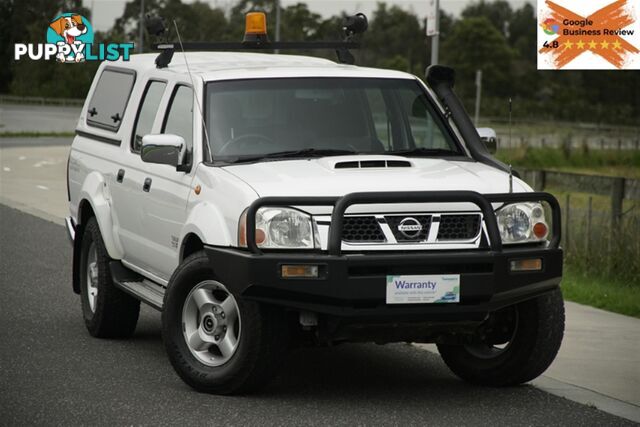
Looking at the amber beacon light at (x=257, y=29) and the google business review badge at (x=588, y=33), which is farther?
the amber beacon light at (x=257, y=29)

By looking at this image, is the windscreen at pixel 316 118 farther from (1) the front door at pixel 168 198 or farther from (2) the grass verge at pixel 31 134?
(2) the grass verge at pixel 31 134

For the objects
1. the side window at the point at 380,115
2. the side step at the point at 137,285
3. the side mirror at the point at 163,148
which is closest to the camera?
the side mirror at the point at 163,148

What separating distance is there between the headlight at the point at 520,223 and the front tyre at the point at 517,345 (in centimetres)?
40

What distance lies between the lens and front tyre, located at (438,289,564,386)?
762 centimetres

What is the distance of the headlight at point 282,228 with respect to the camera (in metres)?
7.00

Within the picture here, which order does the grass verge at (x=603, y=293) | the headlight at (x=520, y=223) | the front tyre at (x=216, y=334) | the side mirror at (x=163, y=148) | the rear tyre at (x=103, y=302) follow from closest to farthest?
the front tyre at (x=216, y=334) < the headlight at (x=520, y=223) < the side mirror at (x=163, y=148) < the rear tyre at (x=103, y=302) < the grass verge at (x=603, y=293)

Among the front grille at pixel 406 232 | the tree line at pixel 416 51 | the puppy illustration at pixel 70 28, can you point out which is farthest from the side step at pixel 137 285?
the tree line at pixel 416 51

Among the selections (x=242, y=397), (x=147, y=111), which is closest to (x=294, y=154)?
(x=242, y=397)

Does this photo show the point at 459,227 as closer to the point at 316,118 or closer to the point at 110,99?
the point at 316,118

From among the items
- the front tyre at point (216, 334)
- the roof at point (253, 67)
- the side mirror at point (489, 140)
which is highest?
the roof at point (253, 67)

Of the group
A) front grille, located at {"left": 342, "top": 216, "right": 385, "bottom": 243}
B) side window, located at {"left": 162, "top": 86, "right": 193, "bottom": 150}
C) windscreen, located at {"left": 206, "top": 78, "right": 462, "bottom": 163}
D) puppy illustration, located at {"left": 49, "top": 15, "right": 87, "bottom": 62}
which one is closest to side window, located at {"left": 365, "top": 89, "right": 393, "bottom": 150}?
windscreen, located at {"left": 206, "top": 78, "right": 462, "bottom": 163}

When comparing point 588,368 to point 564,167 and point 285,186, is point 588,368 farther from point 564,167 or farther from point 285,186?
point 564,167

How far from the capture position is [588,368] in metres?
8.61

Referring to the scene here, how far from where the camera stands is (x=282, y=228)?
23.0 ft
